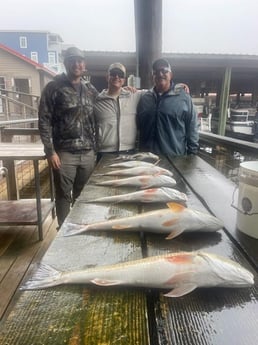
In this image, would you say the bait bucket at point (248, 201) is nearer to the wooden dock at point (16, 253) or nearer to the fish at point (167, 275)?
the fish at point (167, 275)

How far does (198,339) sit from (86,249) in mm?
489

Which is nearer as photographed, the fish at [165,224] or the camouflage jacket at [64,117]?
the fish at [165,224]

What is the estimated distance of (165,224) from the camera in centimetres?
112

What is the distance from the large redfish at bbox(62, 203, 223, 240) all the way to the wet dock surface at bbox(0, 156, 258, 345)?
0.03 m

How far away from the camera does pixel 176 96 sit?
9.11 ft

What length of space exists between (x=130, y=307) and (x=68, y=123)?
2.23 meters

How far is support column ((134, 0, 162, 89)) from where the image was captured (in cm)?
359

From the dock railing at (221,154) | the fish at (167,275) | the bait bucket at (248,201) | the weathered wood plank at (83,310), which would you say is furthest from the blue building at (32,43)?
the fish at (167,275)

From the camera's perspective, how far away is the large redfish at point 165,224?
1105 millimetres

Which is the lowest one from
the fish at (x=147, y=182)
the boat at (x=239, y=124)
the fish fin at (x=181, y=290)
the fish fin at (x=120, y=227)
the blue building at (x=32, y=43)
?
the boat at (x=239, y=124)

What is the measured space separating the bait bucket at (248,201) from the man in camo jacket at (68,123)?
1.87m

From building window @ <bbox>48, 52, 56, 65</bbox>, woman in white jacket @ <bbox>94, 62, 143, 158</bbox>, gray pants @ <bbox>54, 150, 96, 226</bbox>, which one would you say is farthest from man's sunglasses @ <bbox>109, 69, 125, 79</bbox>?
building window @ <bbox>48, 52, 56, 65</bbox>

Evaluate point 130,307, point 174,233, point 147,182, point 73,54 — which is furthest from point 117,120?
point 130,307

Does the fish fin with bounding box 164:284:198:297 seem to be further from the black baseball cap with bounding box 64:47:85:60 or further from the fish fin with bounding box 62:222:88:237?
the black baseball cap with bounding box 64:47:85:60
